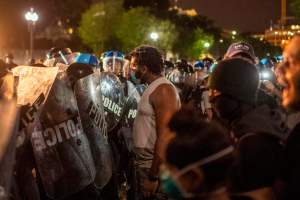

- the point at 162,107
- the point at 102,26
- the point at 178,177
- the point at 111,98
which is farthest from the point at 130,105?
the point at 102,26

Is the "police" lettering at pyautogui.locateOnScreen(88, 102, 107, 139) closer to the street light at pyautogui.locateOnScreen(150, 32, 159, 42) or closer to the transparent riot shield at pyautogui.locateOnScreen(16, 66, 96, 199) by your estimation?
the transparent riot shield at pyautogui.locateOnScreen(16, 66, 96, 199)

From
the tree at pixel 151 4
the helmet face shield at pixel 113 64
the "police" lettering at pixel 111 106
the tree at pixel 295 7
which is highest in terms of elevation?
the tree at pixel 151 4

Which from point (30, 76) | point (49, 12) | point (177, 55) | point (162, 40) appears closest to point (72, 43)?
point (49, 12)

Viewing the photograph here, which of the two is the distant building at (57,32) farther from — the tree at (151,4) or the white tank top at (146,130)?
the white tank top at (146,130)

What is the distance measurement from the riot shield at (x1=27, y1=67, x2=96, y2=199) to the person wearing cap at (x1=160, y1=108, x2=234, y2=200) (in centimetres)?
271

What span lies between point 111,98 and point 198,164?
515 centimetres

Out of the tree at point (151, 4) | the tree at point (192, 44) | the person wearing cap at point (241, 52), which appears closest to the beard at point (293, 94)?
the person wearing cap at point (241, 52)

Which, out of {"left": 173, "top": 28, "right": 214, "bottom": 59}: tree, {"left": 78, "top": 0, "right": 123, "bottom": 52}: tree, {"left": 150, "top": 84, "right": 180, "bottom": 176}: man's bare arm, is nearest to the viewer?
{"left": 150, "top": 84, "right": 180, "bottom": 176}: man's bare arm

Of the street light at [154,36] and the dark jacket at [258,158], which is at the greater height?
the dark jacket at [258,158]

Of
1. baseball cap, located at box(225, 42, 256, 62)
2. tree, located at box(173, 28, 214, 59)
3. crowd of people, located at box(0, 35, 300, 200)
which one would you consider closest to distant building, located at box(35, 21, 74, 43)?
tree, located at box(173, 28, 214, 59)

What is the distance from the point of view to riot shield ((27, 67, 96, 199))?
18.1 feet

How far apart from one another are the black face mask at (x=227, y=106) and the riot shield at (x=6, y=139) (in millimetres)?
1290

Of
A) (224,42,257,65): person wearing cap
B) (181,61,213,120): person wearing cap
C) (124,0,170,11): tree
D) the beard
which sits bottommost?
(181,61,213,120): person wearing cap

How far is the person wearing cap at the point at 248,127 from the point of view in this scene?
10.6 ft
